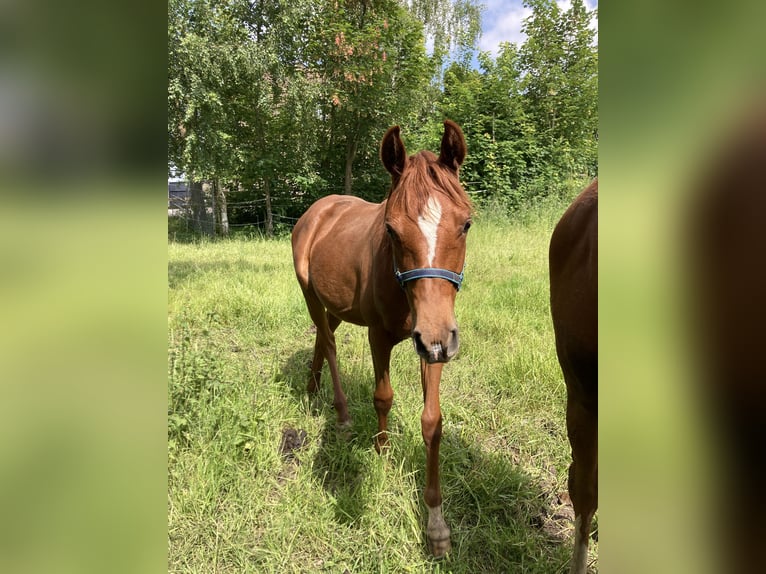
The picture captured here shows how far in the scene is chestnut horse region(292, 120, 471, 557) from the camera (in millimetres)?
1468

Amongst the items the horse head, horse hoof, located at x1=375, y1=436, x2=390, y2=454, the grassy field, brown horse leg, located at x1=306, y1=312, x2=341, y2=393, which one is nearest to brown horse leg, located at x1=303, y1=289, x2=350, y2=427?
brown horse leg, located at x1=306, y1=312, x2=341, y2=393

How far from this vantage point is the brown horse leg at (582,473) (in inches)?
Answer: 49.7

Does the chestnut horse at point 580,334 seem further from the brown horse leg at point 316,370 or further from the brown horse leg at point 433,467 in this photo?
the brown horse leg at point 316,370

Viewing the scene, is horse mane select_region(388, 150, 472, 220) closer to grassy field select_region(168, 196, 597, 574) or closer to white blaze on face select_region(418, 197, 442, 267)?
white blaze on face select_region(418, 197, 442, 267)

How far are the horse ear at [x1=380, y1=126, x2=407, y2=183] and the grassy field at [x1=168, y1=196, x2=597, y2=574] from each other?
913mm

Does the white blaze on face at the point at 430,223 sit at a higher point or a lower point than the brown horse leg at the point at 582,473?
higher

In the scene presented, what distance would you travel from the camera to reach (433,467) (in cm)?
190

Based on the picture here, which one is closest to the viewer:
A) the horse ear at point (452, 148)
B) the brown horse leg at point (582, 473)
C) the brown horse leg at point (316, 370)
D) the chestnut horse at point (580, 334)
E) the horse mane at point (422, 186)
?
the chestnut horse at point (580, 334)

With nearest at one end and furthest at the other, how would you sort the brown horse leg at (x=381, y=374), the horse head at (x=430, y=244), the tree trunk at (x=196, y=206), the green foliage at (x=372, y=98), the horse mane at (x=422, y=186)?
the tree trunk at (x=196, y=206) → the horse head at (x=430, y=244) → the horse mane at (x=422, y=186) → the brown horse leg at (x=381, y=374) → the green foliage at (x=372, y=98)

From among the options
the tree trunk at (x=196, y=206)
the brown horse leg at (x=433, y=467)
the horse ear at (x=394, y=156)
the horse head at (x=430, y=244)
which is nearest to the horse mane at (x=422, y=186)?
the horse head at (x=430, y=244)

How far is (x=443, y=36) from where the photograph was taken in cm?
1077
